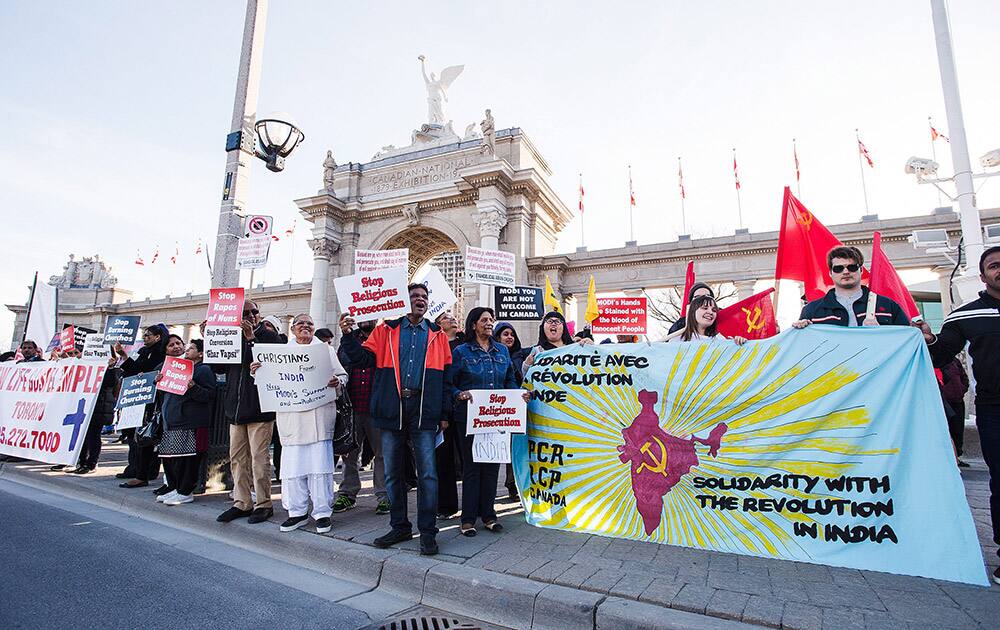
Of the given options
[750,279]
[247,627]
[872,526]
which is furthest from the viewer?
[750,279]

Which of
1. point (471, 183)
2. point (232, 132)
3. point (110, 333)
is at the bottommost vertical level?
point (110, 333)

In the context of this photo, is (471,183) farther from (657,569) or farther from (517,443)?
(657,569)

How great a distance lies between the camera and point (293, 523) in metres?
4.57

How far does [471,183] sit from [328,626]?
21.9m

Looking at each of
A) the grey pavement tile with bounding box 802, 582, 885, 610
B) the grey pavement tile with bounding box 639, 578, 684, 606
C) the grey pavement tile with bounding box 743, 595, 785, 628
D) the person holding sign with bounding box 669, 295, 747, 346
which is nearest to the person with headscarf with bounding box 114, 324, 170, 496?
the grey pavement tile with bounding box 639, 578, 684, 606

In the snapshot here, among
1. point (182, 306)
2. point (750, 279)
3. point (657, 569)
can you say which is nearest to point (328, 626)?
point (657, 569)

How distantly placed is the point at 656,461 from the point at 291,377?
3536 mm

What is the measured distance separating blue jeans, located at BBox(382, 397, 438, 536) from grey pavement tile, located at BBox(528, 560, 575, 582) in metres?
1.05

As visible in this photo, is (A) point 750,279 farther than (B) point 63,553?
Yes

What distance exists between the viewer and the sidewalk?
2.68 m

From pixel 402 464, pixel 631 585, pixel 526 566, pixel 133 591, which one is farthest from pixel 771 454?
pixel 133 591

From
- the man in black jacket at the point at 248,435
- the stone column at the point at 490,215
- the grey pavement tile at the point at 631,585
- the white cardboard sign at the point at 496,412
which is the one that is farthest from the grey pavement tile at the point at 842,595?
the stone column at the point at 490,215

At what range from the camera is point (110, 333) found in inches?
368

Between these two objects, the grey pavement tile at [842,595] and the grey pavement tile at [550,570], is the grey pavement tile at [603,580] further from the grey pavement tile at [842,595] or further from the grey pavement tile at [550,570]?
the grey pavement tile at [842,595]
